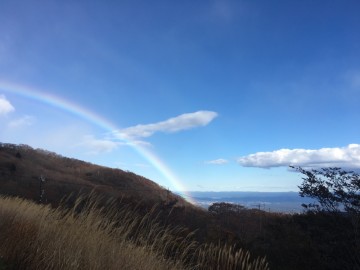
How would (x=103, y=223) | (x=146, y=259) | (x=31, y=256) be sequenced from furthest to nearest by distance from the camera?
(x=103, y=223) → (x=146, y=259) → (x=31, y=256)

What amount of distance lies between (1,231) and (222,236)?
6.88 m

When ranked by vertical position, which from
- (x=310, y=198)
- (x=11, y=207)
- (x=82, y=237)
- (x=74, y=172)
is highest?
(x=74, y=172)

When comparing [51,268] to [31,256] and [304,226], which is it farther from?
[304,226]

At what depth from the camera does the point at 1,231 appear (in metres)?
5.92

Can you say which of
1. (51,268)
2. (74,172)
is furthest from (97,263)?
(74,172)

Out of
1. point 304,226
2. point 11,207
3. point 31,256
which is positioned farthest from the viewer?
point 304,226

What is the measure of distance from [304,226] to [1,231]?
9.31 meters

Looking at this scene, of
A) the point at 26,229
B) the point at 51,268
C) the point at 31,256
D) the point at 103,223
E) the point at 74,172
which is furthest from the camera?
the point at 74,172

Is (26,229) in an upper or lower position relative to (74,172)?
lower

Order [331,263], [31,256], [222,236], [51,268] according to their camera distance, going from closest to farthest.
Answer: [51,268]
[31,256]
[331,263]
[222,236]

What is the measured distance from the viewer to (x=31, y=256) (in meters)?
4.80

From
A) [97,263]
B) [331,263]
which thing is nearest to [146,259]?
[97,263]

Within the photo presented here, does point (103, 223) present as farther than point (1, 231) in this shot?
Yes

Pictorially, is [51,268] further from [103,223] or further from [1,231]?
[103,223]
